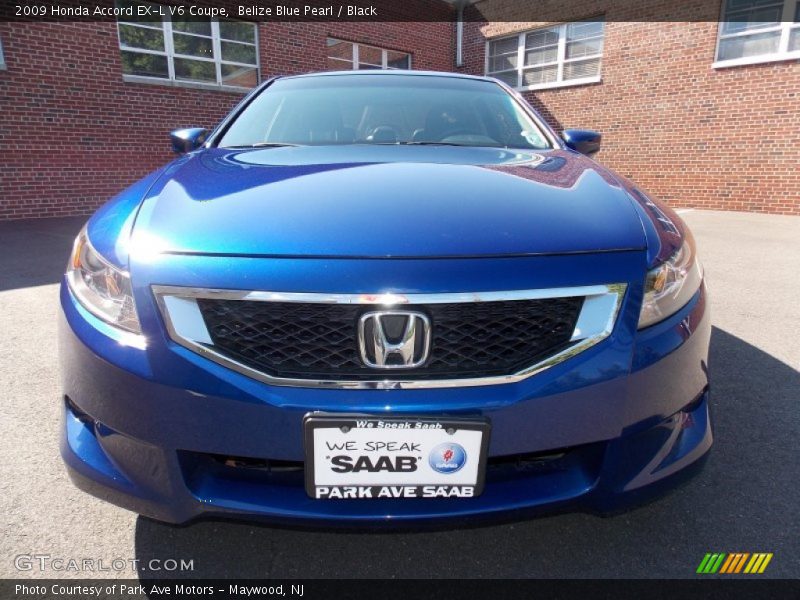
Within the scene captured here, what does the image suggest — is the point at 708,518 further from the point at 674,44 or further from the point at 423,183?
the point at 674,44

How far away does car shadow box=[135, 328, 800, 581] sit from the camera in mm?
1456

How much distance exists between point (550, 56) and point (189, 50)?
7075mm

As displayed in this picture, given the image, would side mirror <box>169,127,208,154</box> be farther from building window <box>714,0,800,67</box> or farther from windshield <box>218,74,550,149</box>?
building window <box>714,0,800,67</box>

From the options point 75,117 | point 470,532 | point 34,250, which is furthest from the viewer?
point 75,117

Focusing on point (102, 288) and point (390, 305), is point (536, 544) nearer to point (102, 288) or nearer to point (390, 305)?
point (390, 305)

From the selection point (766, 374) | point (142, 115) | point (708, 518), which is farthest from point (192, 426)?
point (142, 115)

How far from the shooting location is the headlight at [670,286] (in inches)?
49.2

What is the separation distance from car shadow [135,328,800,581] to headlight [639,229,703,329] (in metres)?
0.49

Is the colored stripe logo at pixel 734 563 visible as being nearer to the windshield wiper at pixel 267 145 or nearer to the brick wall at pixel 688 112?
the windshield wiper at pixel 267 145

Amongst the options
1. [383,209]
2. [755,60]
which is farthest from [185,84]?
[755,60]

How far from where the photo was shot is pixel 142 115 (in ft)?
28.5

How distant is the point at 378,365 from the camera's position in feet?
3.77

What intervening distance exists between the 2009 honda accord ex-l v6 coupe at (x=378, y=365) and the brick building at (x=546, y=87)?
323 inches

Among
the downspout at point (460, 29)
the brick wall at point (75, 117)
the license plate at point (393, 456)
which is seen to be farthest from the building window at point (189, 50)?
the license plate at point (393, 456)
